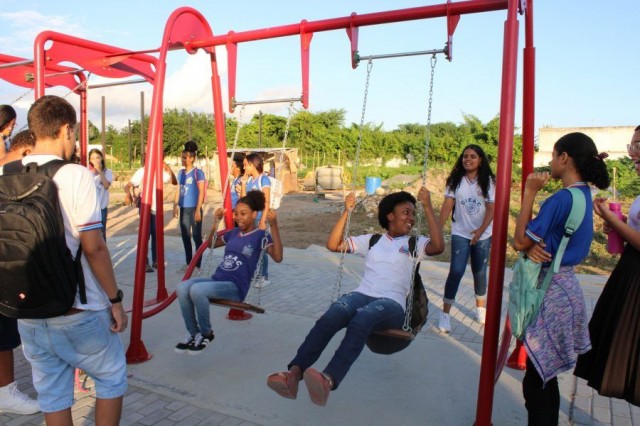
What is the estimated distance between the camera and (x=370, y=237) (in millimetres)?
3736

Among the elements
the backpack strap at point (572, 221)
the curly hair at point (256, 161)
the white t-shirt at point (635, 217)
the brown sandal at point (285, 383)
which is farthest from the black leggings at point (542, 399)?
Result: the curly hair at point (256, 161)

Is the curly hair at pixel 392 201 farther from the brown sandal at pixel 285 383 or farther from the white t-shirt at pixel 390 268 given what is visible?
the brown sandal at pixel 285 383

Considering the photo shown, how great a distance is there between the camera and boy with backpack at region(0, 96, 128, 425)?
2182 mm

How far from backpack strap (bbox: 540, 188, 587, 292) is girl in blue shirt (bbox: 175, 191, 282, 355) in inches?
79.1

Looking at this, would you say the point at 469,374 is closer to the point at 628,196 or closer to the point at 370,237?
the point at 370,237

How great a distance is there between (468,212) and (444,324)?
1.08 meters

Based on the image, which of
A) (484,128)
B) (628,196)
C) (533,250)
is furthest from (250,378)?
(484,128)

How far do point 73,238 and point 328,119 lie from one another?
35810mm

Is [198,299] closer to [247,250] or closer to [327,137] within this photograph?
[247,250]

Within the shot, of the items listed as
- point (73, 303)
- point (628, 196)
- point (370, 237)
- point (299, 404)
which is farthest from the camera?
point (628, 196)

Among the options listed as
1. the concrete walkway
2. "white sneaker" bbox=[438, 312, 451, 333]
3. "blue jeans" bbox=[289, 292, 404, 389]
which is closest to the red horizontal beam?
"blue jeans" bbox=[289, 292, 404, 389]

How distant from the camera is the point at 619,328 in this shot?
2.41m

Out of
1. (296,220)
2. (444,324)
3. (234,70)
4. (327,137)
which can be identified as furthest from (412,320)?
(327,137)

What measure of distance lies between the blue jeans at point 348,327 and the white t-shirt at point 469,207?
1792mm
